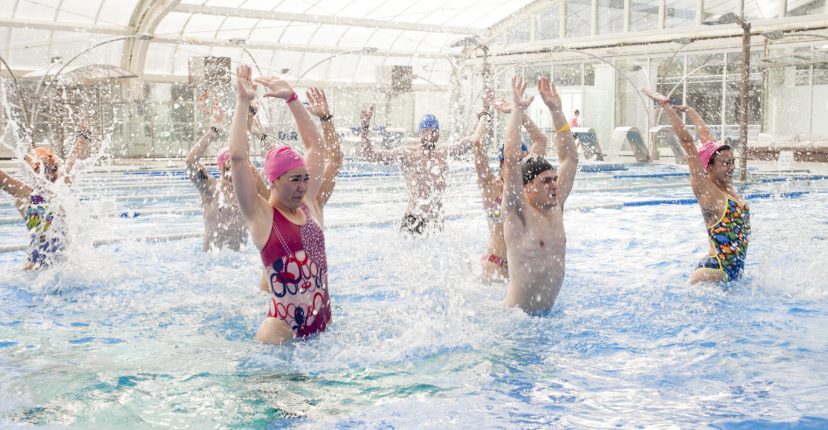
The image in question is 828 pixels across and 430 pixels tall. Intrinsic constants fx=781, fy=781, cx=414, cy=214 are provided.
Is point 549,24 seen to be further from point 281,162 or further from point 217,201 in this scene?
point 281,162

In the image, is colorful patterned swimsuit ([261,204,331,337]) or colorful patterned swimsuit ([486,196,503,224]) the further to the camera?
colorful patterned swimsuit ([486,196,503,224])

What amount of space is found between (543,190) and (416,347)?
1.15m

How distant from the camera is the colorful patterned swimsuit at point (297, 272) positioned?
3805mm

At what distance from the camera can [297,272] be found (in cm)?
386

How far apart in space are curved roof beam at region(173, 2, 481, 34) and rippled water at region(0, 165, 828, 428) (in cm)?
1646

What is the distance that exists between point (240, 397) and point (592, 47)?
2468 centimetres

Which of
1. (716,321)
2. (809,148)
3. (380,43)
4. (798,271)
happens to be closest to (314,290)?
(716,321)

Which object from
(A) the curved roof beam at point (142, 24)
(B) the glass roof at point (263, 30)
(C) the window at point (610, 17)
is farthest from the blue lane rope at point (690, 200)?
(A) the curved roof beam at point (142, 24)

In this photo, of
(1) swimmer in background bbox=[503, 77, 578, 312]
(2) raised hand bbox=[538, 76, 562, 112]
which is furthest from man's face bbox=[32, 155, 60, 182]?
(2) raised hand bbox=[538, 76, 562, 112]

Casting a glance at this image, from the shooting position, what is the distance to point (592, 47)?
2631cm

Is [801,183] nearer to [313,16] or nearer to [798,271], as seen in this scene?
[798,271]

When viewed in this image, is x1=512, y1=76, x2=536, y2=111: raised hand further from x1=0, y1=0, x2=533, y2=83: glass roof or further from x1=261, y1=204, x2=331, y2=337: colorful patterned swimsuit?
x1=0, y1=0, x2=533, y2=83: glass roof

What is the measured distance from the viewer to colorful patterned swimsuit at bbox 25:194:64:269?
6.21 meters

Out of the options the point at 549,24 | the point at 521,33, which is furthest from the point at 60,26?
the point at 549,24
